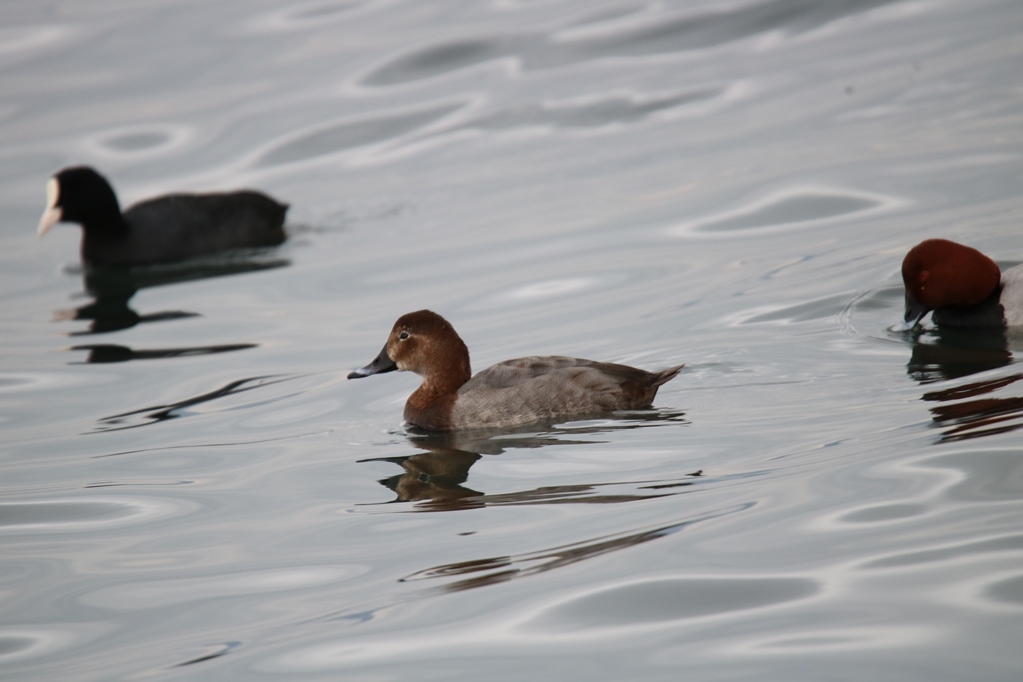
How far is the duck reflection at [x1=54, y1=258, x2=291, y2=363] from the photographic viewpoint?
1008 centimetres

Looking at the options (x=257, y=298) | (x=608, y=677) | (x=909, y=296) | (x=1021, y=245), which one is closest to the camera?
(x=608, y=677)

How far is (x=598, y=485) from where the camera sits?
5.95m

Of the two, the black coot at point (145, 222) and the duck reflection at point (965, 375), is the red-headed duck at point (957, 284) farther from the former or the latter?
the black coot at point (145, 222)

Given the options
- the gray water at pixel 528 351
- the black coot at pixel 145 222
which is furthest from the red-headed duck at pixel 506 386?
the black coot at pixel 145 222

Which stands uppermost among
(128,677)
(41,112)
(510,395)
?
(41,112)

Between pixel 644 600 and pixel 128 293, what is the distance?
8831 millimetres

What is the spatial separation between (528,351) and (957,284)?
2.85m

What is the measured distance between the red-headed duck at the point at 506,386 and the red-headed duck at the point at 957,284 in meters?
1.93

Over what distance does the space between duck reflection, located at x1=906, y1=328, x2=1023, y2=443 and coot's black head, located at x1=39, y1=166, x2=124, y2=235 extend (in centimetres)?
836

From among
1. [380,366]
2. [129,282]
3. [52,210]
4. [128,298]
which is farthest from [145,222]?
[380,366]

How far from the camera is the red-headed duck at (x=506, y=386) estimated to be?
23.9ft

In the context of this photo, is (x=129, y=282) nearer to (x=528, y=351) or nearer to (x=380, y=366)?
(x=528, y=351)

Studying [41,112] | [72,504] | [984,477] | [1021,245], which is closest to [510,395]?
[72,504]

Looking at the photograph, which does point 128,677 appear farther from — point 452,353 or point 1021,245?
point 1021,245
